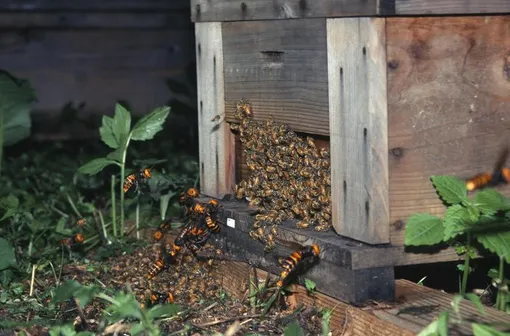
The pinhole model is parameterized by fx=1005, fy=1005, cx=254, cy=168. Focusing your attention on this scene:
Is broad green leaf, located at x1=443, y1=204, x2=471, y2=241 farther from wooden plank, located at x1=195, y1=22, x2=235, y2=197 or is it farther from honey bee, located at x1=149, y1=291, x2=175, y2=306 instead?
wooden plank, located at x1=195, y1=22, x2=235, y2=197

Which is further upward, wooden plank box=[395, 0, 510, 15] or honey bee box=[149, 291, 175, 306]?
wooden plank box=[395, 0, 510, 15]

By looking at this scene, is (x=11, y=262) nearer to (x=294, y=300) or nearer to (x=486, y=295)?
(x=294, y=300)

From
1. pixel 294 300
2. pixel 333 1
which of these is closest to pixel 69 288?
pixel 294 300

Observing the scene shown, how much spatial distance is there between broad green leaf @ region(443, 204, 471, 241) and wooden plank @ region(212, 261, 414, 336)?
1.11 ft

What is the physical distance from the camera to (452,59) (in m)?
3.05

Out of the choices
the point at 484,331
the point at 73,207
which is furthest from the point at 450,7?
the point at 73,207

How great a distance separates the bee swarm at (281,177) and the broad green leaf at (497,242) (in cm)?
55

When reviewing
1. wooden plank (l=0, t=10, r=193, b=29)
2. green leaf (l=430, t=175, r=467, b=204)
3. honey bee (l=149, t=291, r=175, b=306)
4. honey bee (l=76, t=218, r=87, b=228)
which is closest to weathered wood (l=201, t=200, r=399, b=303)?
green leaf (l=430, t=175, r=467, b=204)

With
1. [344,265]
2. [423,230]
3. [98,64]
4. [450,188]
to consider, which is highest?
[98,64]

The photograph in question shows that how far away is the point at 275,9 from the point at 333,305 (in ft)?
3.34

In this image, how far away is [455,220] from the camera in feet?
9.84

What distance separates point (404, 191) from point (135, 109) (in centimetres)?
384

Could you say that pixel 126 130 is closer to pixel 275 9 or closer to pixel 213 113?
pixel 213 113

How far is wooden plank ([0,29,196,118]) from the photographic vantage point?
6418mm
